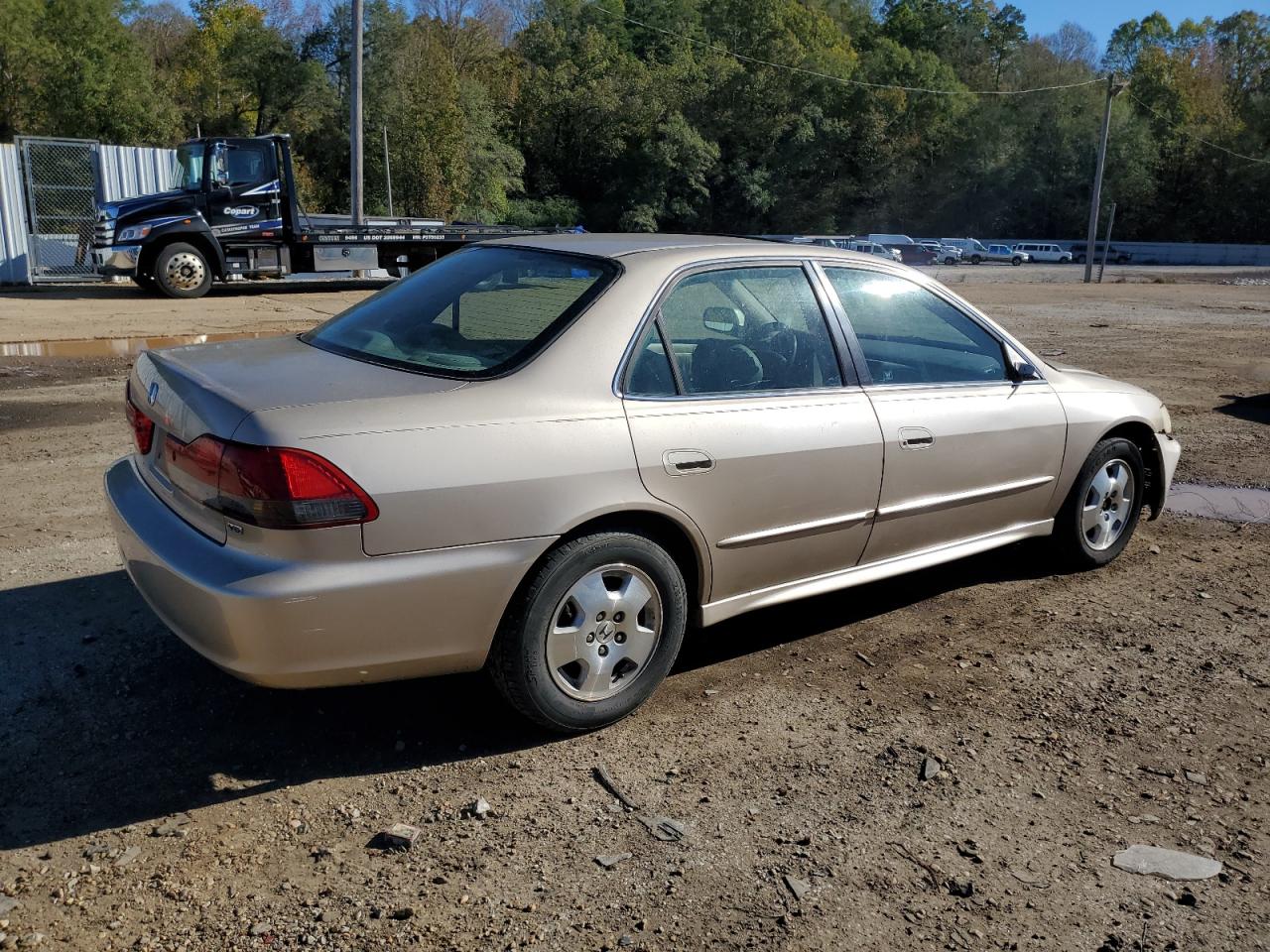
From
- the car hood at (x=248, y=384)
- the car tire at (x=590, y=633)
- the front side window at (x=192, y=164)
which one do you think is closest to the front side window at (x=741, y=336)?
the car tire at (x=590, y=633)

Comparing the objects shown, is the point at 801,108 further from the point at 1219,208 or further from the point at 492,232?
the point at 492,232

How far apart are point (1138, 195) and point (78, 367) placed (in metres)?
81.8

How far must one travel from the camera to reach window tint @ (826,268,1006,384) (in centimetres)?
462

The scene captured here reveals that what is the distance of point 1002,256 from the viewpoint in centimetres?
6538

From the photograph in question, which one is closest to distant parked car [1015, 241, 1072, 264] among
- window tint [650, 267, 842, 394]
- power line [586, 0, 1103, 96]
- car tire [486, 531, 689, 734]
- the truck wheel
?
power line [586, 0, 1103, 96]

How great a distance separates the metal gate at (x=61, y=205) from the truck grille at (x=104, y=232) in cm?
287

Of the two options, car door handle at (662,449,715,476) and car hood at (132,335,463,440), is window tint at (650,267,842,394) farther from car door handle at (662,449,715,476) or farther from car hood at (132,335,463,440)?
car hood at (132,335,463,440)

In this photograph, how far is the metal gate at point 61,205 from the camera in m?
21.0

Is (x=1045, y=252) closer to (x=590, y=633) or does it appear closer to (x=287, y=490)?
(x=590, y=633)

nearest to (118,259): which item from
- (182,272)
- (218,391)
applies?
(182,272)

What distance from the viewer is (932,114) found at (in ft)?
289

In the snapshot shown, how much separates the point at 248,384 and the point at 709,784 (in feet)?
6.32

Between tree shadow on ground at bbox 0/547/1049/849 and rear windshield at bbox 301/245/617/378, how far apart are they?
3.65 ft

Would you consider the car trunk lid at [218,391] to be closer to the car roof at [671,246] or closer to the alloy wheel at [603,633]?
the alloy wheel at [603,633]
